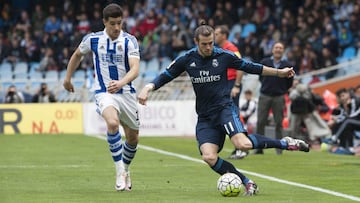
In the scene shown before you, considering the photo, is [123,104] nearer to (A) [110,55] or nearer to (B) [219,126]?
(A) [110,55]

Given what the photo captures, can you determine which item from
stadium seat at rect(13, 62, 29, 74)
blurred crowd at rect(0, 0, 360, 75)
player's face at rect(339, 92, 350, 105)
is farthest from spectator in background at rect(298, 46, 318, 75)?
player's face at rect(339, 92, 350, 105)

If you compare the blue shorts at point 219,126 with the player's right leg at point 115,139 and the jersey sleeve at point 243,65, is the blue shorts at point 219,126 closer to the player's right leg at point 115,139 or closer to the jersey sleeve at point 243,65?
the jersey sleeve at point 243,65

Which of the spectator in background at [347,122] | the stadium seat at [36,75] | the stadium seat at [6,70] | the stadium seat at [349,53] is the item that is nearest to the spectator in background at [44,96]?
the stadium seat at [36,75]

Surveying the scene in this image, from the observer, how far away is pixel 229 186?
1175 centimetres

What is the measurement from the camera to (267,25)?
3478 centimetres

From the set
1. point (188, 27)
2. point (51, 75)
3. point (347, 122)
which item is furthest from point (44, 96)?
point (347, 122)

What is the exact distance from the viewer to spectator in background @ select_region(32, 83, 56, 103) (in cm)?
2906

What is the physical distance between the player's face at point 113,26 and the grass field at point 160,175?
1945 mm

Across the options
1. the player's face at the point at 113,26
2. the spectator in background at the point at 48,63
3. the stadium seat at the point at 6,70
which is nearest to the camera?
the player's face at the point at 113,26

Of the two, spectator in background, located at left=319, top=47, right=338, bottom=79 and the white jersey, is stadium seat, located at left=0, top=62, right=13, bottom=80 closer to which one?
spectator in background, located at left=319, top=47, right=338, bottom=79

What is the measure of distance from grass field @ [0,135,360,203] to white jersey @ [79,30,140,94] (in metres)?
1.38

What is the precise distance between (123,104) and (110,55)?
634 millimetres

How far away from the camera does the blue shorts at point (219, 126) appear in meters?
12.1

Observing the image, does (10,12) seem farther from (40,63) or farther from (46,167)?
(46,167)
